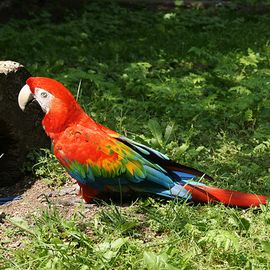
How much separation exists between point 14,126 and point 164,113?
1.47 meters

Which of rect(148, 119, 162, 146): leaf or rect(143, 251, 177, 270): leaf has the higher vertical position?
rect(143, 251, 177, 270): leaf

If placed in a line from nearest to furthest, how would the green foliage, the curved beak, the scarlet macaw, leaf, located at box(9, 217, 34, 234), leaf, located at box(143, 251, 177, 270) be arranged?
leaf, located at box(143, 251, 177, 270) → leaf, located at box(9, 217, 34, 234) → the scarlet macaw → the curved beak → the green foliage

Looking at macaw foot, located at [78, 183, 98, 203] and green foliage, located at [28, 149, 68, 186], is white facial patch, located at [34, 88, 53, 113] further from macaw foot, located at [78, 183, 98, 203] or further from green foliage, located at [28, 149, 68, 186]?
green foliage, located at [28, 149, 68, 186]

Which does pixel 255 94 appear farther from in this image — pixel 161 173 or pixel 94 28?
pixel 94 28

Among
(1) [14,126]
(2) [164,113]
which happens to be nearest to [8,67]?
(1) [14,126]

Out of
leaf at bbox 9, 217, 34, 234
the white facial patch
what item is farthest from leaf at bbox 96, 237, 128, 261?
the white facial patch

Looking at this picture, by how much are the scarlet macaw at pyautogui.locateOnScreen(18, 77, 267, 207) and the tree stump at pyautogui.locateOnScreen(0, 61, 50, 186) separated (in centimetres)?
51

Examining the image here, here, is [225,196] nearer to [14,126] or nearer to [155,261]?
[155,261]

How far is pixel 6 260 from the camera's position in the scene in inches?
116

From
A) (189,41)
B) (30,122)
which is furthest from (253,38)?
(30,122)

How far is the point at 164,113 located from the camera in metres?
4.98

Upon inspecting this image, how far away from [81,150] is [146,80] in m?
2.52

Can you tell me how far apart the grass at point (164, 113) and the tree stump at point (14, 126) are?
245 mm

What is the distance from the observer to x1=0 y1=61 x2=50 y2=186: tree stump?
392 cm
